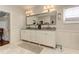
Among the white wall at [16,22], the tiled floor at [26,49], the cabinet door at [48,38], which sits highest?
the white wall at [16,22]

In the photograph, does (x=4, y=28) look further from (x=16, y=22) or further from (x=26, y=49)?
(x=26, y=49)

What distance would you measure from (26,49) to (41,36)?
248mm

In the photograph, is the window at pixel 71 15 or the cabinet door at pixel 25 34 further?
the cabinet door at pixel 25 34

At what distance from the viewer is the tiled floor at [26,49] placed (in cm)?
100

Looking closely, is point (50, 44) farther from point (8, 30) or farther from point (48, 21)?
point (8, 30)

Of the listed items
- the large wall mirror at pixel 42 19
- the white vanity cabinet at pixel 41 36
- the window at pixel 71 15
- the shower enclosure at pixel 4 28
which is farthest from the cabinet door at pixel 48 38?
the shower enclosure at pixel 4 28

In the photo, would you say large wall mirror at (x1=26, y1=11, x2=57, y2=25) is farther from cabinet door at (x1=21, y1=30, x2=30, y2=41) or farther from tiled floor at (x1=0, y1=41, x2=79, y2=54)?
tiled floor at (x1=0, y1=41, x2=79, y2=54)

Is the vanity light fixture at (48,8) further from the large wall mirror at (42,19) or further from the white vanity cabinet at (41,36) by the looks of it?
the white vanity cabinet at (41,36)

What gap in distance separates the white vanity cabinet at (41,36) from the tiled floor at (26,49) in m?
0.06

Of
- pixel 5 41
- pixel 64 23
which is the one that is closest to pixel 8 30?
pixel 5 41

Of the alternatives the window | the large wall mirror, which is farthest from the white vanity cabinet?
the window

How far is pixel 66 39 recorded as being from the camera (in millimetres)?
998
